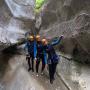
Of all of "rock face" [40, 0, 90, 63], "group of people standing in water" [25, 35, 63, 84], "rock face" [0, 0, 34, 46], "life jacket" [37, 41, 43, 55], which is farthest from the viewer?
"rock face" [0, 0, 34, 46]

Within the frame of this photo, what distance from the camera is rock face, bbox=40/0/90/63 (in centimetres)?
1058

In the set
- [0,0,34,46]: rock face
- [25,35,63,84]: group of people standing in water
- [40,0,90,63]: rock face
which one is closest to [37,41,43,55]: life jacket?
[25,35,63,84]: group of people standing in water

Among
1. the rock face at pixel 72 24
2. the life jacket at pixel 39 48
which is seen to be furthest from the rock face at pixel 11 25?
the life jacket at pixel 39 48

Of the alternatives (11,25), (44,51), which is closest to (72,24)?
(44,51)

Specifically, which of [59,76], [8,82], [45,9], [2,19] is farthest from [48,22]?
[8,82]

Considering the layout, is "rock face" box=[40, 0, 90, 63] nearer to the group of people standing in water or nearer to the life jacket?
the group of people standing in water

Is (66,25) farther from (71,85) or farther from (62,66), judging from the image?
(71,85)

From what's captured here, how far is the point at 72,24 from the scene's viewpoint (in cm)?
1113

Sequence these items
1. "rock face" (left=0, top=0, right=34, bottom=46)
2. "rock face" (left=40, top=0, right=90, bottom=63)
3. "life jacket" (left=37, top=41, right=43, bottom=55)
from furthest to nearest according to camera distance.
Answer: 1. "rock face" (left=0, top=0, right=34, bottom=46)
2. "rock face" (left=40, top=0, right=90, bottom=63)
3. "life jacket" (left=37, top=41, right=43, bottom=55)

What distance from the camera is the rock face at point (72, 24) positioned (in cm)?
1058

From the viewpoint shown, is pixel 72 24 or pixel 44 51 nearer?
pixel 44 51

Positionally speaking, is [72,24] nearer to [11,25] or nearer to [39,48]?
[39,48]

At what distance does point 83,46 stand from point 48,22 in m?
2.85

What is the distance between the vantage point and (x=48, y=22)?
13086 millimetres
